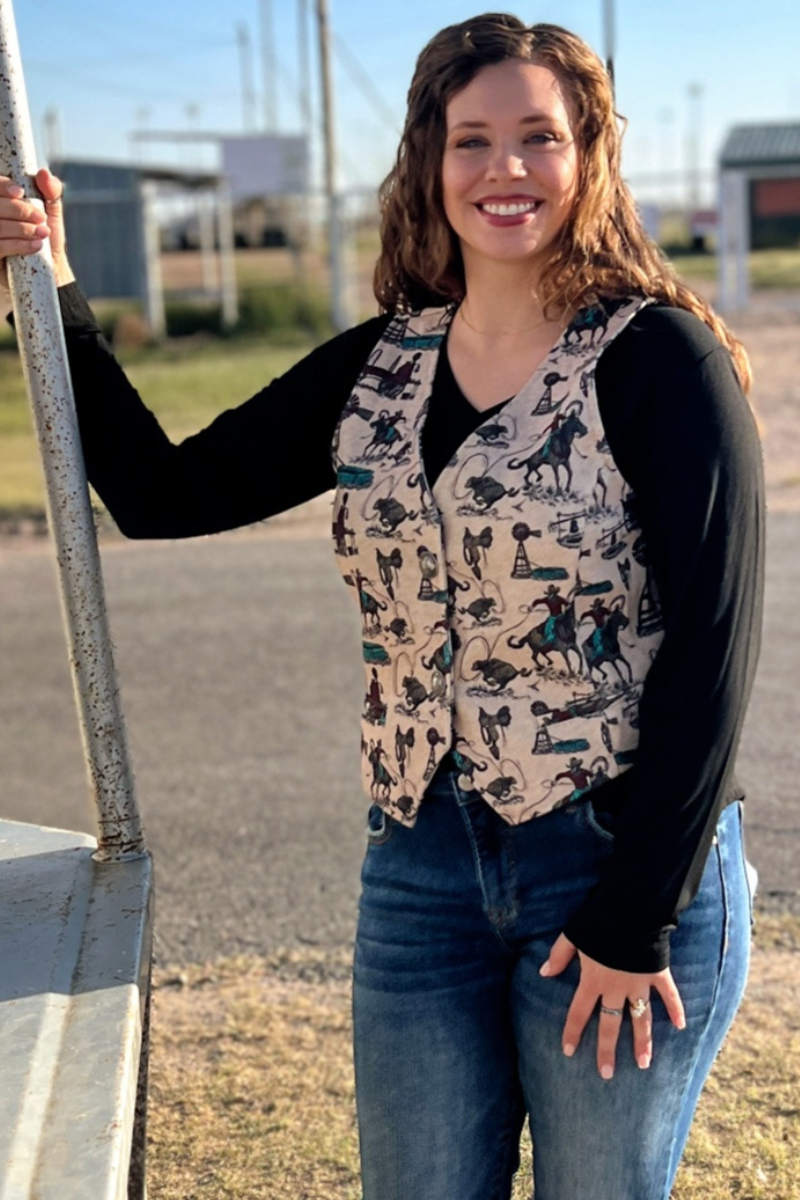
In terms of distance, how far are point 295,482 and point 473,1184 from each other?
3.10ft

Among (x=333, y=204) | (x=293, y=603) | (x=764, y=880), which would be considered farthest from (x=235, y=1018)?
(x=333, y=204)

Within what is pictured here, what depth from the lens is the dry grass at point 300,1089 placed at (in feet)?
8.51

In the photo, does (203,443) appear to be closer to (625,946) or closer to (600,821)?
(600,821)

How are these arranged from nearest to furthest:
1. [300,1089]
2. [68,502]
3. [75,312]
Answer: [68,502] → [75,312] → [300,1089]

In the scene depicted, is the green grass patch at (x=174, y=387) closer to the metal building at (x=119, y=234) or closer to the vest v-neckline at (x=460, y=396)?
the metal building at (x=119, y=234)

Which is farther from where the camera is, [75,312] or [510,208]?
[75,312]

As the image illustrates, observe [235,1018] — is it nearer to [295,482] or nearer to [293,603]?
[295,482]

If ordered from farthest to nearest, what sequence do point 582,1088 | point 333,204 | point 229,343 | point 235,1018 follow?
1. point 229,343
2. point 333,204
3. point 235,1018
4. point 582,1088

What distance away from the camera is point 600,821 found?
5.65 feet

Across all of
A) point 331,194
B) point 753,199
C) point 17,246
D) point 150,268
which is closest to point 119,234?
point 150,268

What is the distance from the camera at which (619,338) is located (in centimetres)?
173

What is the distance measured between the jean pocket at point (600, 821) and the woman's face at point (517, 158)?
666 mm

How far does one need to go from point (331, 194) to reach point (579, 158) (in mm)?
17215

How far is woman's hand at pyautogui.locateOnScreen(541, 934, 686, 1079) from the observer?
1.65 meters
